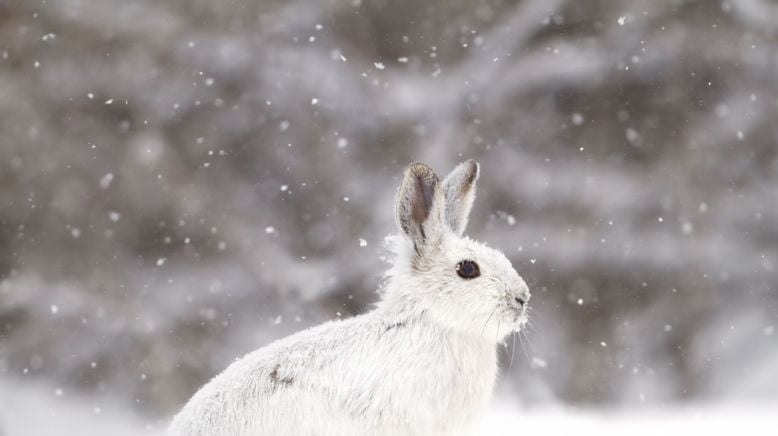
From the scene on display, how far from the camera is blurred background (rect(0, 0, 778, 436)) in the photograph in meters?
1.00

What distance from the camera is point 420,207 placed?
1.80ft

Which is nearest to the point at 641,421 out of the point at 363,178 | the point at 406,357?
the point at 363,178

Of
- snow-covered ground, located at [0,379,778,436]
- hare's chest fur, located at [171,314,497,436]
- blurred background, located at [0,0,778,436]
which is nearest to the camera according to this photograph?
hare's chest fur, located at [171,314,497,436]

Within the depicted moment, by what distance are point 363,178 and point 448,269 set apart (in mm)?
477

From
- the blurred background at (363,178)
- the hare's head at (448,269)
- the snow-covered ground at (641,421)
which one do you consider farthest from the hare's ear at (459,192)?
the blurred background at (363,178)

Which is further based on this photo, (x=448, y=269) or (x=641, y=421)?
(x=641, y=421)

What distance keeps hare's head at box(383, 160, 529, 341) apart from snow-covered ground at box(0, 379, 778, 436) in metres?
0.27

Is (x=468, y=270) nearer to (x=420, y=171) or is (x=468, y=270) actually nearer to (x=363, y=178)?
(x=420, y=171)

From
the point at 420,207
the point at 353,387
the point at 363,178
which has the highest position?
the point at 363,178

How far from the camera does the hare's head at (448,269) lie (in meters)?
0.54

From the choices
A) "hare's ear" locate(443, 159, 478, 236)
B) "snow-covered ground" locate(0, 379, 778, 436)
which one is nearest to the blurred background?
"snow-covered ground" locate(0, 379, 778, 436)

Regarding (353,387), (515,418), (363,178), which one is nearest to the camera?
(353,387)

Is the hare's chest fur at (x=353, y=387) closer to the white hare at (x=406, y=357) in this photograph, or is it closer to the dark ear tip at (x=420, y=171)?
the white hare at (x=406, y=357)

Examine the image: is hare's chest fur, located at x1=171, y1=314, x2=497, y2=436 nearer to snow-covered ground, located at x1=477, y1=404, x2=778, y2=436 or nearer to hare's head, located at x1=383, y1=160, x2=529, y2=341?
hare's head, located at x1=383, y1=160, x2=529, y2=341
